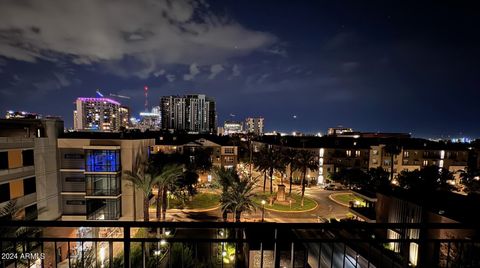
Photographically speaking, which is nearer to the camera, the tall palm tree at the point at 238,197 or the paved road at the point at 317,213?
the tall palm tree at the point at 238,197

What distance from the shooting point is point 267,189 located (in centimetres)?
4106

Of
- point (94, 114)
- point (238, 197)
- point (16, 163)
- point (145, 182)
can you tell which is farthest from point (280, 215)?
point (94, 114)

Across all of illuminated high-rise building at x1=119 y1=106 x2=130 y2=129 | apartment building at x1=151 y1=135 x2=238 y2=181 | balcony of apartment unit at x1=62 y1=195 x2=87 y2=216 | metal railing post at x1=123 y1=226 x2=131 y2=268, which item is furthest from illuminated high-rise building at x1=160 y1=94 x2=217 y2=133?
metal railing post at x1=123 y1=226 x2=131 y2=268

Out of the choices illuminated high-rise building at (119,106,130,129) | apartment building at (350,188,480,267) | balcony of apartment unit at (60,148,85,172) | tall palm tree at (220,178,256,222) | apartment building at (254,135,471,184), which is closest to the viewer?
apartment building at (350,188,480,267)

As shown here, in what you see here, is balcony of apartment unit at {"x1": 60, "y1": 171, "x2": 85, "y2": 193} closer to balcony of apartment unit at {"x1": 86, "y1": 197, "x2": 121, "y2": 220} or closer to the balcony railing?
balcony of apartment unit at {"x1": 86, "y1": 197, "x2": 121, "y2": 220}

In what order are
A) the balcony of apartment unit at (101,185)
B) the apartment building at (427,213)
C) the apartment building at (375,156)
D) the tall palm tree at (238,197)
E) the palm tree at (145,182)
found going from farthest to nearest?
the apartment building at (375,156), the balcony of apartment unit at (101,185), the palm tree at (145,182), the tall palm tree at (238,197), the apartment building at (427,213)

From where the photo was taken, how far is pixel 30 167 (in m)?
18.8

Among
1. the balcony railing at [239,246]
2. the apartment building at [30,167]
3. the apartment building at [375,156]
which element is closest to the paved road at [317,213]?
the balcony railing at [239,246]

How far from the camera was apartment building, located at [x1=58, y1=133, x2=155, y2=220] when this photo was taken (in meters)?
22.3

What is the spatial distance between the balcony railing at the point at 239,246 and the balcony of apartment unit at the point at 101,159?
18.6ft

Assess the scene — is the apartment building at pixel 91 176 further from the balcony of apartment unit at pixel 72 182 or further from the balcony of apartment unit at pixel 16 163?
the balcony of apartment unit at pixel 16 163

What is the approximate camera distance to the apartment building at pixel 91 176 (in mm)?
22297

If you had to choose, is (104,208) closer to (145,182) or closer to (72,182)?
(72,182)

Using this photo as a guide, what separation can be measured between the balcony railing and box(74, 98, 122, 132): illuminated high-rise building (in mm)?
138179
